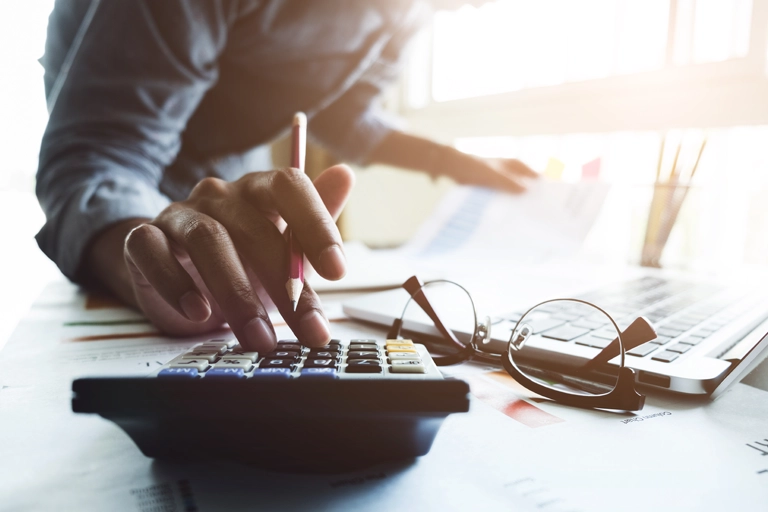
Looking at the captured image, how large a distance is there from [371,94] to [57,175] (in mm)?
787

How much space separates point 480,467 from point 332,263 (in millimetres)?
143

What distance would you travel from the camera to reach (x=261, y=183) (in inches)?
14.4

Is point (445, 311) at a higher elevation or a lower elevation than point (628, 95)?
lower

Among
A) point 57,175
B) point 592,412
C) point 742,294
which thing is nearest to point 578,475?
point 592,412

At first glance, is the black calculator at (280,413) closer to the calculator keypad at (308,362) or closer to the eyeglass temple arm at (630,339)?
the calculator keypad at (308,362)

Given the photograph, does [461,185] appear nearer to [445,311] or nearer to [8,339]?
[445,311]

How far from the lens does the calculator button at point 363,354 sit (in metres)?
0.24

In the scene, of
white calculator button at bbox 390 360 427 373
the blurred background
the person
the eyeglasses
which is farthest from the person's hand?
white calculator button at bbox 390 360 427 373

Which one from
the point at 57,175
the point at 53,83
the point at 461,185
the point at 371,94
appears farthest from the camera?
the point at 371,94

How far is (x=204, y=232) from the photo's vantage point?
0.32 m

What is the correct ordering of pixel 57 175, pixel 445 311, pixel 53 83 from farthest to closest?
pixel 53 83, pixel 57 175, pixel 445 311

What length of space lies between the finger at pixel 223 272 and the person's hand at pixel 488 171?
0.61 meters

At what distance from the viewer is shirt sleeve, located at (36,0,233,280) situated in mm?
558

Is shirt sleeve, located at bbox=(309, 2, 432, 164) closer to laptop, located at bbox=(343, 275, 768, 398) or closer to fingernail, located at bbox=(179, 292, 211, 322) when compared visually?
laptop, located at bbox=(343, 275, 768, 398)
